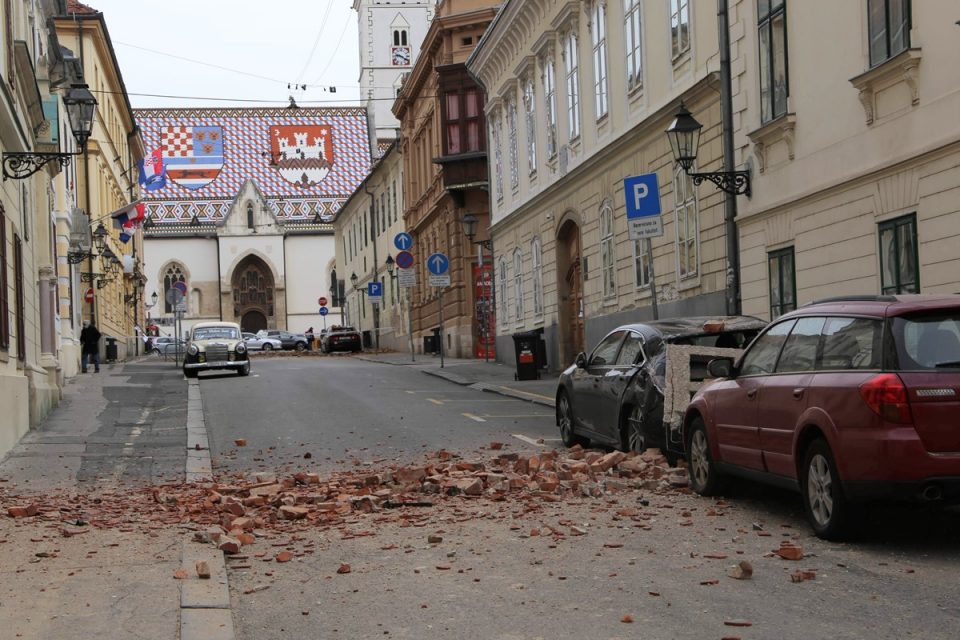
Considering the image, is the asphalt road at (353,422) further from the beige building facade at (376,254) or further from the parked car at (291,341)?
the parked car at (291,341)

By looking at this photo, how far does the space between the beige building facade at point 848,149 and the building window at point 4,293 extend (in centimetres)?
1035

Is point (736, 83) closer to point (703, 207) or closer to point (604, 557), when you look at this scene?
point (703, 207)

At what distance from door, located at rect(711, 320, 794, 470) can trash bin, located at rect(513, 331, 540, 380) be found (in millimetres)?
19472

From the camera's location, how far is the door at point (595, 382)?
1440cm

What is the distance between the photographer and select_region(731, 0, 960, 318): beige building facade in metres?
14.2

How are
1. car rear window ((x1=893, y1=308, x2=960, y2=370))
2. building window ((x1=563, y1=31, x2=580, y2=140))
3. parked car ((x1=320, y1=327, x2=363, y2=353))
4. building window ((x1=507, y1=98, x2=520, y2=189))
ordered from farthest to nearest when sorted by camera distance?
parked car ((x1=320, y1=327, x2=363, y2=353)) → building window ((x1=507, y1=98, x2=520, y2=189)) → building window ((x1=563, y1=31, x2=580, y2=140)) → car rear window ((x1=893, y1=308, x2=960, y2=370))

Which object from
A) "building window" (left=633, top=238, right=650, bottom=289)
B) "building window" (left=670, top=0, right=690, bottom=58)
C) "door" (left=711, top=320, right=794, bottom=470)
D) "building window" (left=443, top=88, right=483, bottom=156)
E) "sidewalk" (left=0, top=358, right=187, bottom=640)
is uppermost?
"building window" (left=443, top=88, right=483, bottom=156)

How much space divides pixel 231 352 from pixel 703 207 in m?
17.5

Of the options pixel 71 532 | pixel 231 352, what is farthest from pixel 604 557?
pixel 231 352

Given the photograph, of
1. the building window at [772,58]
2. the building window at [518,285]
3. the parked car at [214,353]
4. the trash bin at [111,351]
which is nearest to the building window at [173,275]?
the trash bin at [111,351]

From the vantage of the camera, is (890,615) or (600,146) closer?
(890,615)

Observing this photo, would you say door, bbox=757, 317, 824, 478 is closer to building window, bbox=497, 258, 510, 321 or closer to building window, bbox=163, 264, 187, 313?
building window, bbox=497, 258, 510, 321

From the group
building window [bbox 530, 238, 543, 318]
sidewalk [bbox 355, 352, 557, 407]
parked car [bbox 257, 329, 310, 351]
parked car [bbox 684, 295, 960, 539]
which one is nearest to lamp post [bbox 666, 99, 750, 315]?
sidewalk [bbox 355, 352, 557, 407]

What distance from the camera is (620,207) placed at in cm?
2714
